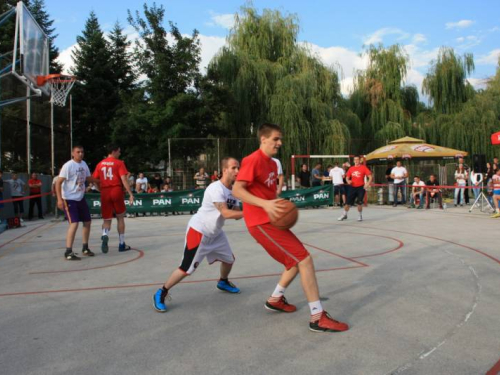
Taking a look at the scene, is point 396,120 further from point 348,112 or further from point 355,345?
point 355,345

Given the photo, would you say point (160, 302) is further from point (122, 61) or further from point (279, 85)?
point (122, 61)

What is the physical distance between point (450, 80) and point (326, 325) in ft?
88.6

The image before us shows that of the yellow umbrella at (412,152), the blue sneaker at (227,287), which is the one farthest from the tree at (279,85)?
the blue sneaker at (227,287)

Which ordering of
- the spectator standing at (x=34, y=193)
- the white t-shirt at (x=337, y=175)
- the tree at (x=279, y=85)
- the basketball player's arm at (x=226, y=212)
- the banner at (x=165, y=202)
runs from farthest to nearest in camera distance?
the tree at (x=279, y=85)
the white t-shirt at (x=337, y=175)
the banner at (x=165, y=202)
the spectator standing at (x=34, y=193)
the basketball player's arm at (x=226, y=212)

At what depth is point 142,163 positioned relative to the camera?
28.1 metres

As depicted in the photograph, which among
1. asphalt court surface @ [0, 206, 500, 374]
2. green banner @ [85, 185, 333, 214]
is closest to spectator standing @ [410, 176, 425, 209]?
green banner @ [85, 185, 333, 214]

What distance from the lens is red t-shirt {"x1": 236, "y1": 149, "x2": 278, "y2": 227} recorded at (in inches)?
159

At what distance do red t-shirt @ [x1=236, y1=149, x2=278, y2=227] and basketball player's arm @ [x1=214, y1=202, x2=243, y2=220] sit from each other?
0.33 ft

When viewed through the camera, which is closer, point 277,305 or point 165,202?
point 277,305

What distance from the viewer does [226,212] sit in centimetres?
436

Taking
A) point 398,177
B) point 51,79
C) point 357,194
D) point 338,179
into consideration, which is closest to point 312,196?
point 338,179

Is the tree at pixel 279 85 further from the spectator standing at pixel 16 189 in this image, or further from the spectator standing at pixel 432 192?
the spectator standing at pixel 16 189

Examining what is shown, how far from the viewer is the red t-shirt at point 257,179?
4.04 meters

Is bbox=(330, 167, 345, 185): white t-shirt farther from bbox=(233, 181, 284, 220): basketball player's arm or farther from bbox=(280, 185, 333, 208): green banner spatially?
bbox=(233, 181, 284, 220): basketball player's arm
